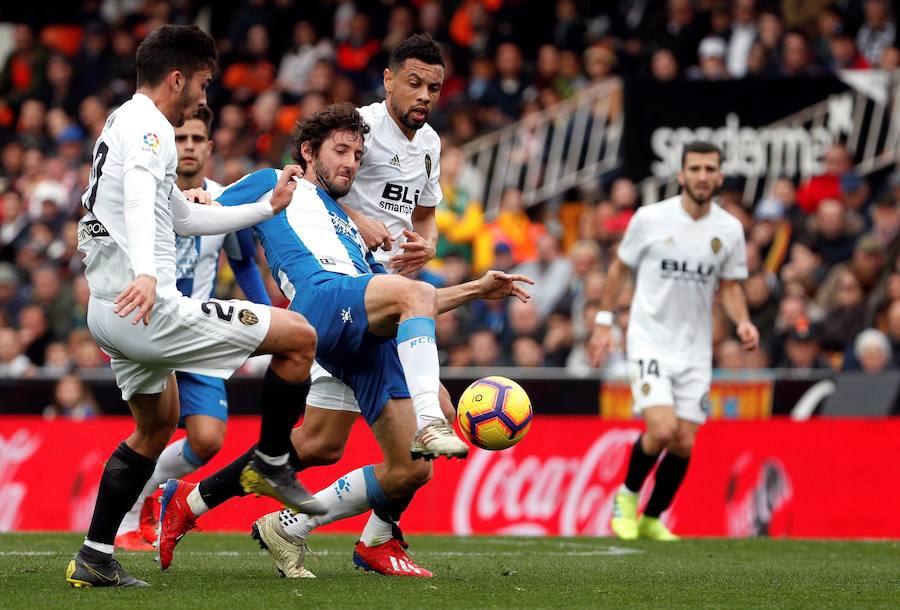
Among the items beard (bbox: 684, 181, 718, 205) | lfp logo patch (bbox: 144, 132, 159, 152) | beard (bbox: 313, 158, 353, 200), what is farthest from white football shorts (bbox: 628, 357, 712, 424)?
lfp logo patch (bbox: 144, 132, 159, 152)

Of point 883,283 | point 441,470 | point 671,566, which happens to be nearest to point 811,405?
point 883,283

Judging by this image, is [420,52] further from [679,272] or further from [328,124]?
[679,272]

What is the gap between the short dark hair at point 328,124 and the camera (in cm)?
802

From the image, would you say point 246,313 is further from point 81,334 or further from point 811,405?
point 81,334

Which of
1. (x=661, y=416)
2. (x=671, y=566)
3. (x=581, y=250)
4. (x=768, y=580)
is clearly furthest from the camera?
(x=581, y=250)

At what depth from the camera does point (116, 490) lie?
7125 millimetres

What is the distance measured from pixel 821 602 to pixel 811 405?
624cm

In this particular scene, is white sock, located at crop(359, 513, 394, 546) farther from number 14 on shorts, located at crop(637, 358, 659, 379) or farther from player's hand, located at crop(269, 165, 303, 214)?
number 14 on shorts, located at crop(637, 358, 659, 379)

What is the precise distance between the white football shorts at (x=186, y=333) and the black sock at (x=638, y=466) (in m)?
5.15

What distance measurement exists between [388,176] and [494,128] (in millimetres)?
9750

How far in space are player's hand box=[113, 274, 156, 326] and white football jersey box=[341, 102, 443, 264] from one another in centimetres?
245

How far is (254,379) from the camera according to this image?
14180 millimetres

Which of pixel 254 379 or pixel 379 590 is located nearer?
pixel 379 590

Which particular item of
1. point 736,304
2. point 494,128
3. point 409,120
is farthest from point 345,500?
point 494,128
